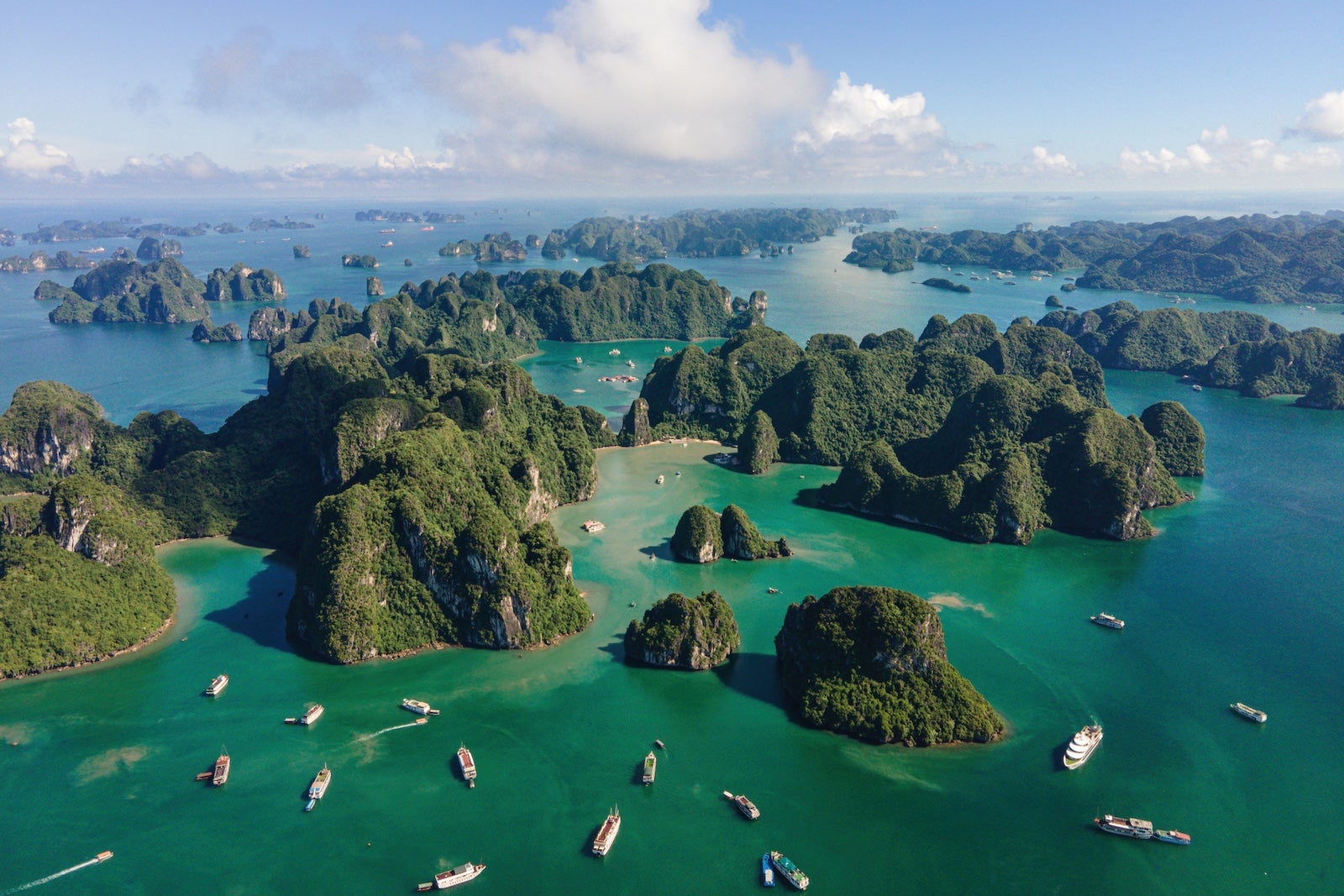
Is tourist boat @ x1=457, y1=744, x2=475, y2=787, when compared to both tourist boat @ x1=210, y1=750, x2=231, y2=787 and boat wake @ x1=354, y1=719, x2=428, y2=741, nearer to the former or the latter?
boat wake @ x1=354, y1=719, x2=428, y2=741

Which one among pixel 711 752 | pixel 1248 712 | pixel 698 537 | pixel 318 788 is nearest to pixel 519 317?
pixel 698 537

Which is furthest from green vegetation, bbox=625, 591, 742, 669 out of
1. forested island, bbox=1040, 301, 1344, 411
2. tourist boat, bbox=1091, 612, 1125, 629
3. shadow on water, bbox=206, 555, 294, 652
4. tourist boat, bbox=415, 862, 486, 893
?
forested island, bbox=1040, 301, 1344, 411

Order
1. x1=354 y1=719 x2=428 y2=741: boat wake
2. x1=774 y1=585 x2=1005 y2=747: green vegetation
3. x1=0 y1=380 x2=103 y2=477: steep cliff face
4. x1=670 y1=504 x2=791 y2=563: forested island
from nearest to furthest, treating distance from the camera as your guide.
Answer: x1=774 y1=585 x2=1005 y2=747: green vegetation < x1=354 y1=719 x2=428 y2=741: boat wake < x1=670 y1=504 x2=791 y2=563: forested island < x1=0 y1=380 x2=103 y2=477: steep cliff face

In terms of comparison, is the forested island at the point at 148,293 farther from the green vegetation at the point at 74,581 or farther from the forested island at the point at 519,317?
the green vegetation at the point at 74,581

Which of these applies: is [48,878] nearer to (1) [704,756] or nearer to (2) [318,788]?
(2) [318,788]

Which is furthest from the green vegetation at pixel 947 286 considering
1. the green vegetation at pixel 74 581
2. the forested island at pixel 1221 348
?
the green vegetation at pixel 74 581

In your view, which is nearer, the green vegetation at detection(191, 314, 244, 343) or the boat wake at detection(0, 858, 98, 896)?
the boat wake at detection(0, 858, 98, 896)

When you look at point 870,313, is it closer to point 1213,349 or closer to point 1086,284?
point 1213,349
